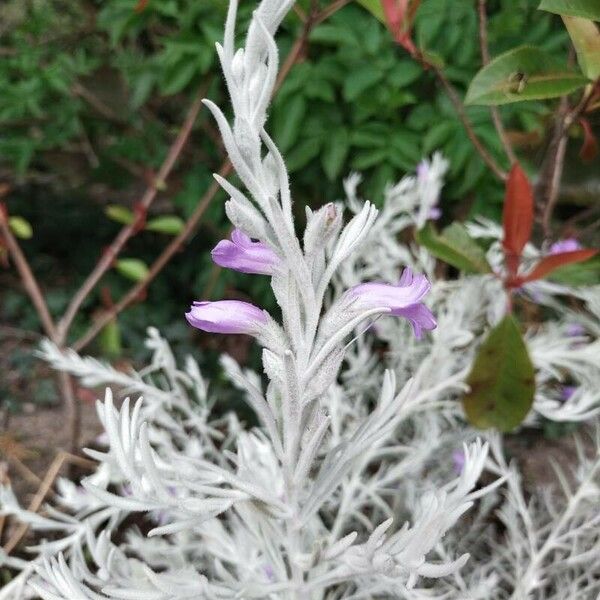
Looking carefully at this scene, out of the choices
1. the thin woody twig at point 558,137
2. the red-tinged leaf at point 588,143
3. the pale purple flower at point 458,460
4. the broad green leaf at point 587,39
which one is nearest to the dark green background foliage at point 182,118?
the thin woody twig at point 558,137

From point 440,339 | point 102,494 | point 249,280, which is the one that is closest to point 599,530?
point 440,339

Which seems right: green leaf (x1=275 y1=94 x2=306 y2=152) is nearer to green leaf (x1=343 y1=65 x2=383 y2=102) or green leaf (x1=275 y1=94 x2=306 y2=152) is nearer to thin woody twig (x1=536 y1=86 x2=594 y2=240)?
green leaf (x1=343 y1=65 x2=383 y2=102)

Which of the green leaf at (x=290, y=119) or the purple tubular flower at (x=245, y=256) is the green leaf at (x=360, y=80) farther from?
the purple tubular flower at (x=245, y=256)

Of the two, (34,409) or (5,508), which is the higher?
(5,508)

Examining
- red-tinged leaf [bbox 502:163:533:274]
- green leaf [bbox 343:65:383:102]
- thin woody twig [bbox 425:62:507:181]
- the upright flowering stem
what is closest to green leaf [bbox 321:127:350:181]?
green leaf [bbox 343:65:383:102]

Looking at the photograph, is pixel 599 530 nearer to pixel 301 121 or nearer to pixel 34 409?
pixel 301 121

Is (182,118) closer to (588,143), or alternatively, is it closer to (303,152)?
(303,152)
